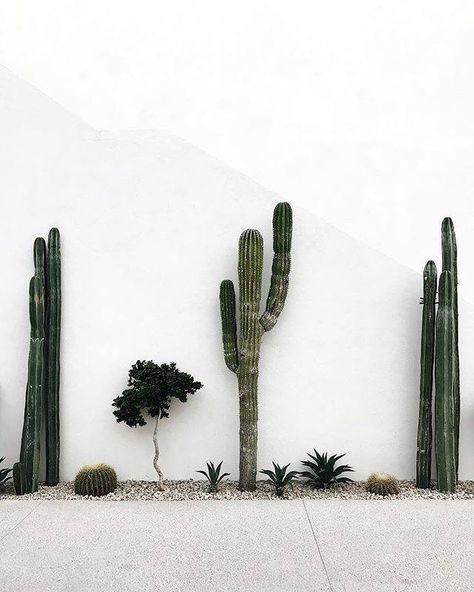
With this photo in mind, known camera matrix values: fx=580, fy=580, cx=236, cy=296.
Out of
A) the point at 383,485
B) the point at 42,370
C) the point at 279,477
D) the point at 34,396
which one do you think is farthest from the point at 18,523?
the point at 383,485

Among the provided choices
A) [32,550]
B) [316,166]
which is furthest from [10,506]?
[316,166]

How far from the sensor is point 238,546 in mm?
3246

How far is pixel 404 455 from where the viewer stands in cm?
446

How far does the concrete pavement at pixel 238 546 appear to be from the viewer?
9.23 ft

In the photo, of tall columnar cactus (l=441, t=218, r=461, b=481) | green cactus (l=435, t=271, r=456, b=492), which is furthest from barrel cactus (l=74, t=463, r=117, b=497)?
tall columnar cactus (l=441, t=218, r=461, b=481)

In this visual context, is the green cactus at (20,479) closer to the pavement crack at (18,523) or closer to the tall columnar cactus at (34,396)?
the tall columnar cactus at (34,396)

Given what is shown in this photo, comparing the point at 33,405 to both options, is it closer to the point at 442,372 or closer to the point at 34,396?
the point at 34,396

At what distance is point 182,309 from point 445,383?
6.68 ft

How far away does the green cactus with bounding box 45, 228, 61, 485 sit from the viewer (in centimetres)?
445

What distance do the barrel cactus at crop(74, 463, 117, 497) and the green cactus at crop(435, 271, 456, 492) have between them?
241 cm

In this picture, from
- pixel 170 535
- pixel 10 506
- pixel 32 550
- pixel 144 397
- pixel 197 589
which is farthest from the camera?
pixel 144 397

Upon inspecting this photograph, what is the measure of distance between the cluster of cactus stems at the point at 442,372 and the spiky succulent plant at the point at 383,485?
21 centimetres

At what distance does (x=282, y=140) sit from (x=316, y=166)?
1.13 ft

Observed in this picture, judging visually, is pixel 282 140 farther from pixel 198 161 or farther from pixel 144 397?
pixel 144 397
